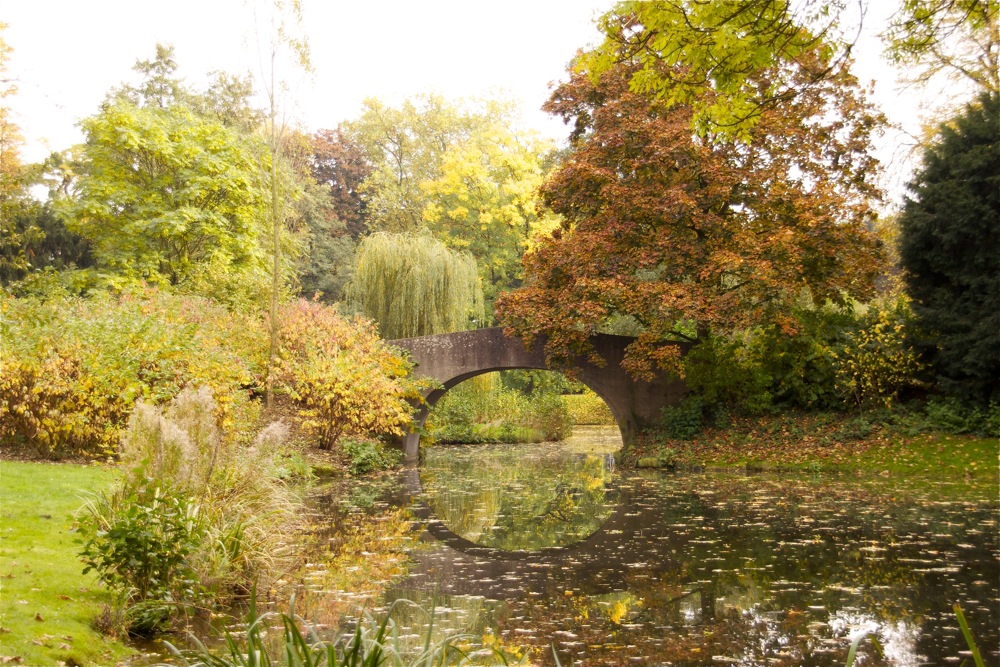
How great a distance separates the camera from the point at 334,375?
15.2 m

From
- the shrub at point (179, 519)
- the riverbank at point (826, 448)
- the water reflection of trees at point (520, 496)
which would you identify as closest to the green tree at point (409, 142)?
the water reflection of trees at point (520, 496)

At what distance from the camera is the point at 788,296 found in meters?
15.5

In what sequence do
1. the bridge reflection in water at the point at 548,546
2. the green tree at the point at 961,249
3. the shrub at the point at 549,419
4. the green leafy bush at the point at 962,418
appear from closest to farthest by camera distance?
the bridge reflection in water at the point at 548,546 → the green tree at the point at 961,249 → the green leafy bush at the point at 962,418 → the shrub at the point at 549,419

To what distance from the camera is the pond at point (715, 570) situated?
522cm

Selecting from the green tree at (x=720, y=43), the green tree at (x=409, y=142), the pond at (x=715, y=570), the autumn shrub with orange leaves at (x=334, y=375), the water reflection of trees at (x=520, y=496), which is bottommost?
the water reflection of trees at (x=520, y=496)

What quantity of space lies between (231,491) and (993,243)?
1228 cm

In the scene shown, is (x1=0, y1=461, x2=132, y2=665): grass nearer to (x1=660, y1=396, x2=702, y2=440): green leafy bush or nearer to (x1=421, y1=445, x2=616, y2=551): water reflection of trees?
(x1=421, y1=445, x2=616, y2=551): water reflection of trees

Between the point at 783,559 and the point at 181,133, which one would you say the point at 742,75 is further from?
the point at 181,133

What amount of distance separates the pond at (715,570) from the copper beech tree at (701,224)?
3.79 meters

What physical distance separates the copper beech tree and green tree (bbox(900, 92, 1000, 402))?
1.14 m

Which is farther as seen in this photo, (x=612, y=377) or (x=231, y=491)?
(x=612, y=377)

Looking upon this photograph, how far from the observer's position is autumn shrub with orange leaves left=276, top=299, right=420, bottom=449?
50.2ft

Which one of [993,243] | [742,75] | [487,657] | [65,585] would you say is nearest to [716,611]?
[487,657]

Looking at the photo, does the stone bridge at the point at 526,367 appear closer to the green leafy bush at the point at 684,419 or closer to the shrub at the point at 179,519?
the green leafy bush at the point at 684,419
